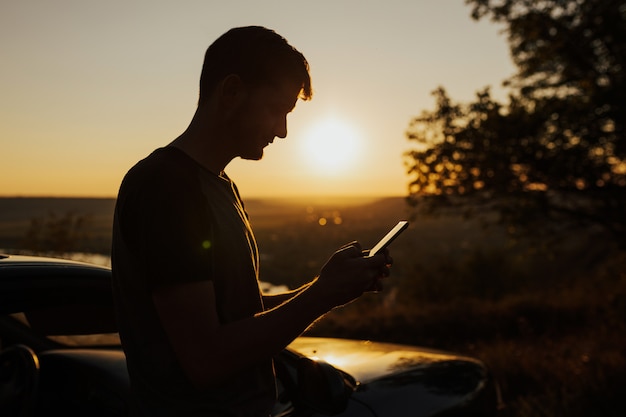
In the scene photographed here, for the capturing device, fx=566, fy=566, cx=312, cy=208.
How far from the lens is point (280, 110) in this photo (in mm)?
1595

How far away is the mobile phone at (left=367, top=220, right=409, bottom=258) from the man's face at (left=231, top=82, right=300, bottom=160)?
458 mm

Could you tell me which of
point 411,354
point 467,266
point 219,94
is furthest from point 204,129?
point 467,266

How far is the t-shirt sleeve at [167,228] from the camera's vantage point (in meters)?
1.27

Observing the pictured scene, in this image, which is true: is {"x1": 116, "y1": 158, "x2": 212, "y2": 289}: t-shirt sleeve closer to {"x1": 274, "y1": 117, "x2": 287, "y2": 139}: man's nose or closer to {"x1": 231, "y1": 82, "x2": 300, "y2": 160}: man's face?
{"x1": 231, "y1": 82, "x2": 300, "y2": 160}: man's face

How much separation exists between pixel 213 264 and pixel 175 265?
143mm

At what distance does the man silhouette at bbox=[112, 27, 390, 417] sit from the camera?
4.25 ft

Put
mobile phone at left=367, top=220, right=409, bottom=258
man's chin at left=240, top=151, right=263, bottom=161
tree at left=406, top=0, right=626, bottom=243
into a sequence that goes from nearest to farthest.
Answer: man's chin at left=240, top=151, right=263, bottom=161 → mobile phone at left=367, top=220, right=409, bottom=258 → tree at left=406, top=0, right=626, bottom=243

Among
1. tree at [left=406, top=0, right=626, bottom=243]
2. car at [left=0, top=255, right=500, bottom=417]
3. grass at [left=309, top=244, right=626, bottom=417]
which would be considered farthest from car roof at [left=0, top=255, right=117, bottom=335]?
tree at [left=406, top=0, right=626, bottom=243]

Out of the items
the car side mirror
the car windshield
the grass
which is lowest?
the grass

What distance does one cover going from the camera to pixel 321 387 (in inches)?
79.7

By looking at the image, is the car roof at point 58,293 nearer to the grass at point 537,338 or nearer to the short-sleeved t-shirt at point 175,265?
the short-sleeved t-shirt at point 175,265

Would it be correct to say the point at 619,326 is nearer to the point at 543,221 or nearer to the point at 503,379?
the point at 543,221

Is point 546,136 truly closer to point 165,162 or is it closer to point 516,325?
point 516,325

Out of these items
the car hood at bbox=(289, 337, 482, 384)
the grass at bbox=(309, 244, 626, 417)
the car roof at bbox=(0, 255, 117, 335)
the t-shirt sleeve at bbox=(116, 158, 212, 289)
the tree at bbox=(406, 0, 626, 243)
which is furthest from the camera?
the tree at bbox=(406, 0, 626, 243)
